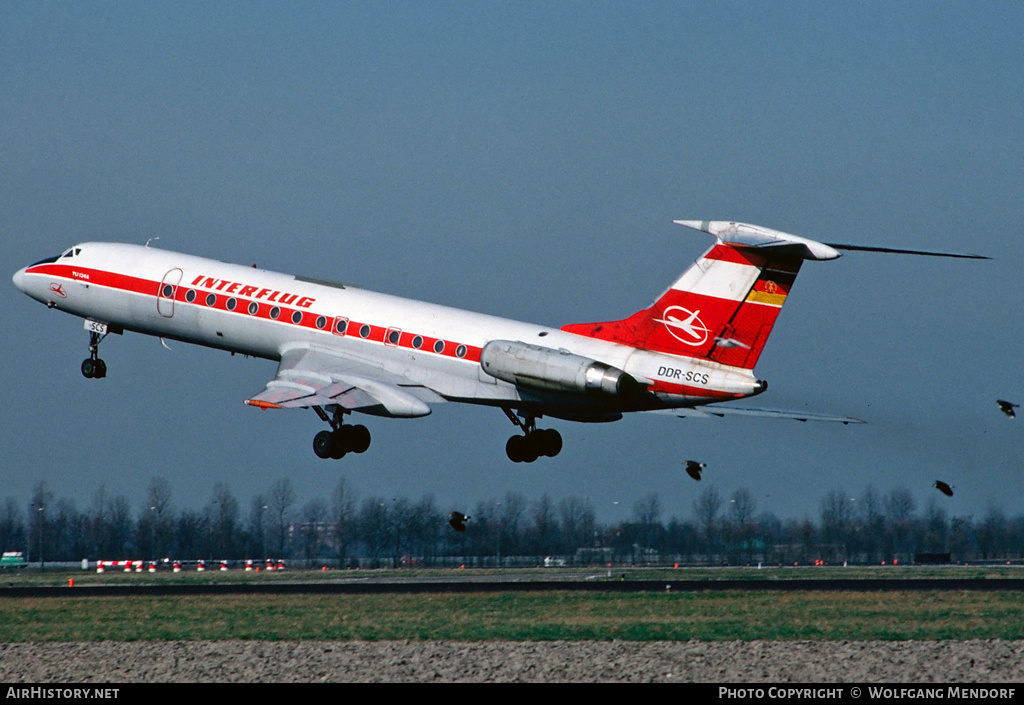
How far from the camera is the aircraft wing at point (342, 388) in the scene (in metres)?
38.2

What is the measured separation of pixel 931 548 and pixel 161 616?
46.7 m

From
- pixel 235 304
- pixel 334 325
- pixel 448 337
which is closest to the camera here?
pixel 448 337

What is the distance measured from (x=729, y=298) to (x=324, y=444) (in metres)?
10.7

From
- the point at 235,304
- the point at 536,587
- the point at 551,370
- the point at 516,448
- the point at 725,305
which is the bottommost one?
the point at 536,587

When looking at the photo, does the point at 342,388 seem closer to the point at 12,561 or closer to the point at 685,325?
A: the point at 685,325

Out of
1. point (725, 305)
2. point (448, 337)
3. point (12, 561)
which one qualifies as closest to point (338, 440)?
point (448, 337)

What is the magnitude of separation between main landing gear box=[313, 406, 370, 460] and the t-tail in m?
8.00

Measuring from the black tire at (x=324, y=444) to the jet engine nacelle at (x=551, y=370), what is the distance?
15.9ft

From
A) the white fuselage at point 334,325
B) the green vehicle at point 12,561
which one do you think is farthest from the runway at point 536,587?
the green vehicle at point 12,561

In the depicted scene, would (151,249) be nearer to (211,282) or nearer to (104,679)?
(211,282)

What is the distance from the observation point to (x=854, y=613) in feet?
119

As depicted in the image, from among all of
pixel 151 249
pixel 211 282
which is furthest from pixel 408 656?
pixel 151 249

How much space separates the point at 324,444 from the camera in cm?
3919

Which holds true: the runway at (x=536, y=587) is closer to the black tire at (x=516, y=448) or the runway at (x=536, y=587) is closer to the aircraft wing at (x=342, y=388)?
the black tire at (x=516, y=448)
